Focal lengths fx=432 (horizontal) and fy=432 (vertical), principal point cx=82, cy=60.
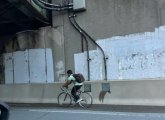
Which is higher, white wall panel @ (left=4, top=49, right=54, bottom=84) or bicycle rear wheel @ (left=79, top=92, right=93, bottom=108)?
white wall panel @ (left=4, top=49, right=54, bottom=84)

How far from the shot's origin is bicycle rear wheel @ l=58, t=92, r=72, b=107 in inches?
734

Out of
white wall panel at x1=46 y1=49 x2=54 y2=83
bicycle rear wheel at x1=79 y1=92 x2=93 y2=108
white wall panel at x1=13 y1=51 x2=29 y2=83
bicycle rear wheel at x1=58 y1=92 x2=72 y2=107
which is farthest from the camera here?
white wall panel at x1=13 y1=51 x2=29 y2=83

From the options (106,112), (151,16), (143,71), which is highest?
(151,16)

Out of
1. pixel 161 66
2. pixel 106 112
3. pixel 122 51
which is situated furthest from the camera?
pixel 122 51

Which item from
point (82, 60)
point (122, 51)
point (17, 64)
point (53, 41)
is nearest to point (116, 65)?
point (122, 51)

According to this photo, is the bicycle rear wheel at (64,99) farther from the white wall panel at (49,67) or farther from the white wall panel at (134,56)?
the white wall panel at (49,67)

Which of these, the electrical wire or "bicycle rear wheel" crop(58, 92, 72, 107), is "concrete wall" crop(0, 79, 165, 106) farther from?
the electrical wire

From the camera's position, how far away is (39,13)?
21328mm

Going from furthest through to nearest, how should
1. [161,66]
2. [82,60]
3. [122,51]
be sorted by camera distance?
[82,60] < [122,51] < [161,66]

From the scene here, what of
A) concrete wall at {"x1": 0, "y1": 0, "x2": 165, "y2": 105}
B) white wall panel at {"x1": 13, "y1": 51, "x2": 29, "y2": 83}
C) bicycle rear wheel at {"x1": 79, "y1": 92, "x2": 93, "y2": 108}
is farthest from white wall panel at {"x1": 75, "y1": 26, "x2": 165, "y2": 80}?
white wall panel at {"x1": 13, "y1": 51, "x2": 29, "y2": 83}

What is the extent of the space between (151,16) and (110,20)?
2.08m

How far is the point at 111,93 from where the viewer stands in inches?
707

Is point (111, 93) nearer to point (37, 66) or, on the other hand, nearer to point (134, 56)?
point (134, 56)

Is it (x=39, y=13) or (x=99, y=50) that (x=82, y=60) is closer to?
(x=99, y=50)
